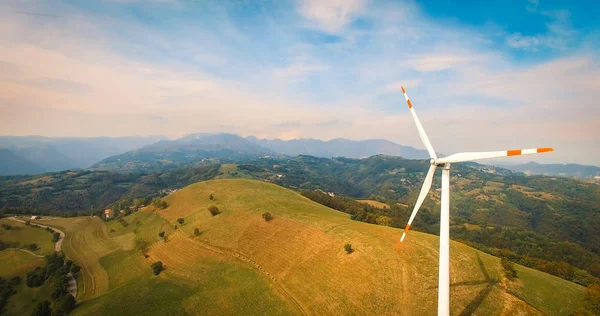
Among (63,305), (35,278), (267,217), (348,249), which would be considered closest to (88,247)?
(35,278)

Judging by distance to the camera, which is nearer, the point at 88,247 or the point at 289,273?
the point at 289,273

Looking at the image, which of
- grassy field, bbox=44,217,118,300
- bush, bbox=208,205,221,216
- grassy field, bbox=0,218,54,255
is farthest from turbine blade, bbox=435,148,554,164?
grassy field, bbox=0,218,54,255

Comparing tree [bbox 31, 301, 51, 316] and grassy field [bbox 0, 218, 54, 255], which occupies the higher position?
tree [bbox 31, 301, 51, 316]

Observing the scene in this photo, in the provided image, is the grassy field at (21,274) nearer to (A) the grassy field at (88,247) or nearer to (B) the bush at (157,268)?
(A) the grassy field at (88,247)

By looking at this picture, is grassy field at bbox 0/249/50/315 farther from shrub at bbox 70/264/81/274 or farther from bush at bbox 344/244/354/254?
bush at bbox 344/244/354/254

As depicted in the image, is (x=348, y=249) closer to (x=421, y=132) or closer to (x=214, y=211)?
(x=421, y=132)
